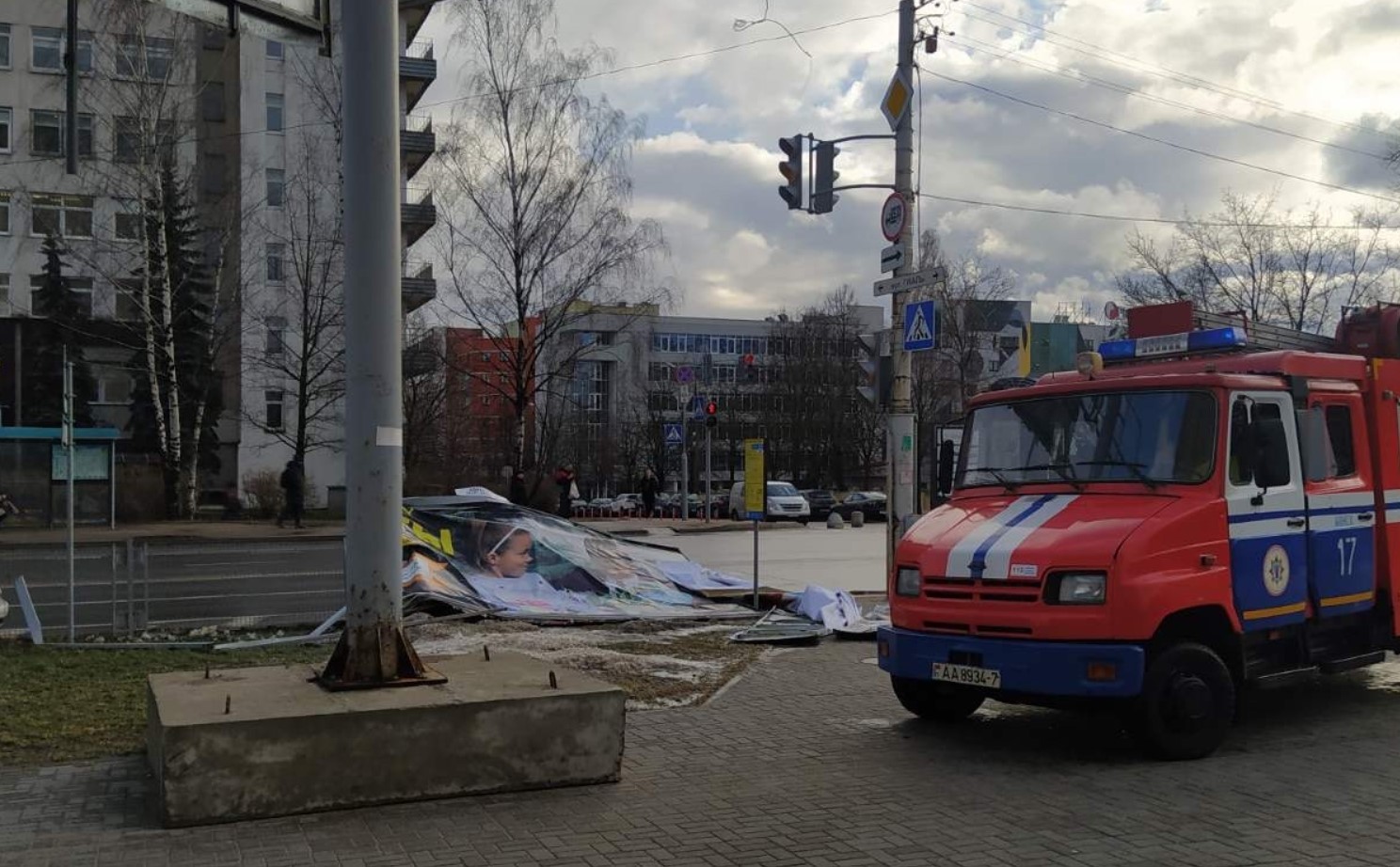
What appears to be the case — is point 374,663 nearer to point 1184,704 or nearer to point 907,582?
point 907,582

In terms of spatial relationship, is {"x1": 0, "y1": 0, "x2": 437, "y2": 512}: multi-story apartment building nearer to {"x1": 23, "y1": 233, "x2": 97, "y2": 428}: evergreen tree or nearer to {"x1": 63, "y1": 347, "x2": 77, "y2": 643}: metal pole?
{"x1": 23, "y1": 233, "x2": 97, "y2": 428}: evergreen tree

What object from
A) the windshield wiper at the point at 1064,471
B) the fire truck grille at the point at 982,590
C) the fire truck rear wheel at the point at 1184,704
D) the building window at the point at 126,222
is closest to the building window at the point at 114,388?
the building window at the point at 126,222

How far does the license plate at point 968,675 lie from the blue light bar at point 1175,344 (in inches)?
Answer: 122

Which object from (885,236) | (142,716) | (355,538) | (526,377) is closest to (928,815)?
(355,538)

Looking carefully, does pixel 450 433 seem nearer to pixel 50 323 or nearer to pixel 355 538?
pixel 50 323

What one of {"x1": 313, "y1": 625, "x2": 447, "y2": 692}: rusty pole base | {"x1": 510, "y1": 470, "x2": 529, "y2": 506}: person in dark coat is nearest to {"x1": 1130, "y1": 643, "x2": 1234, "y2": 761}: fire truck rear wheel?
{"x1": 313, "y1": 625, "x2": 447, "y2": 692}: rusty pole base

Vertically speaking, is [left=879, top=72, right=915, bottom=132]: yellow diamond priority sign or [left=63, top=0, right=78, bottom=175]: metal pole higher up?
[left=879, top=72, right=915, bottom=132]: yellow diamond priority sign

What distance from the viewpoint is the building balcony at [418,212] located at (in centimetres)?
3709

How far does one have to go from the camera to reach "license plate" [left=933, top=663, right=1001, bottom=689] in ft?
23.9

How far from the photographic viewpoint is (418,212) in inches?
1538

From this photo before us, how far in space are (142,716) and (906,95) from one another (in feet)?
37.8

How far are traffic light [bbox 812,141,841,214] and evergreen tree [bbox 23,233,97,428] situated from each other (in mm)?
32266

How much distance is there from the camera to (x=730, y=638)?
12164 mm

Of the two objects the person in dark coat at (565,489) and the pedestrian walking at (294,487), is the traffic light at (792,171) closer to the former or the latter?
the pedestrian walking at (294,487)
